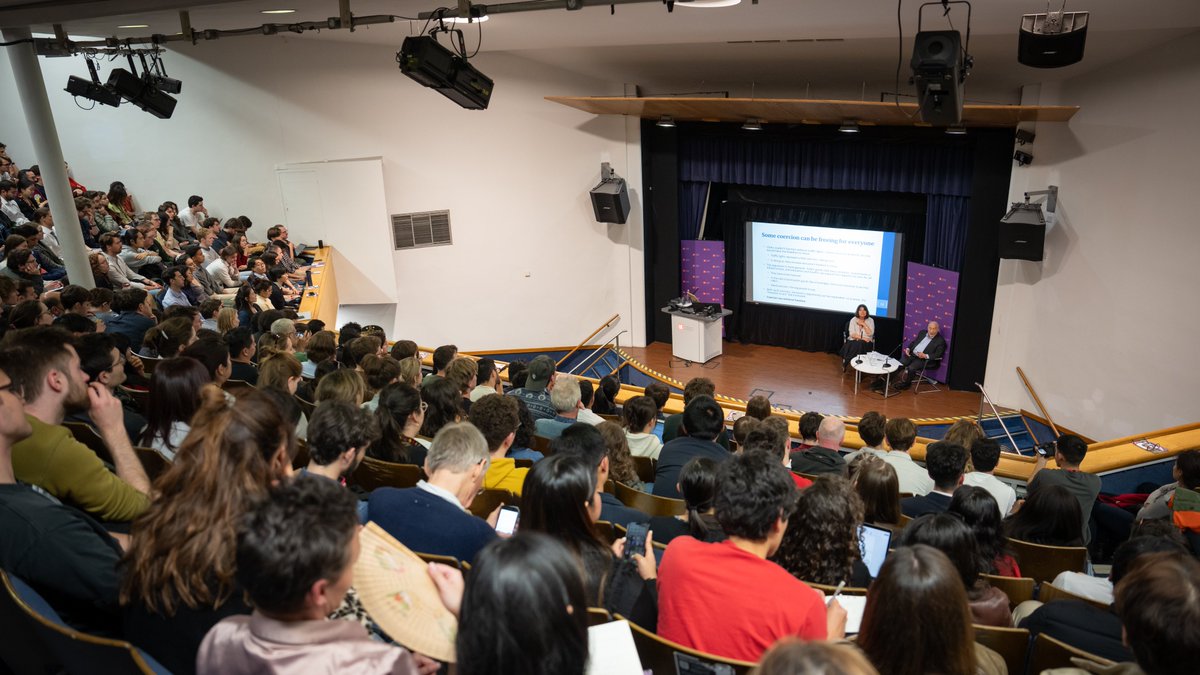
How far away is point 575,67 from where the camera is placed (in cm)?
1198

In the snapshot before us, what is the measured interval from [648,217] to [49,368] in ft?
36.4

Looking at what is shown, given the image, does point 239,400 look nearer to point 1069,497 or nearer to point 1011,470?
point 1069,497

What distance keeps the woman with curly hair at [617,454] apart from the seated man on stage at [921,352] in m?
8.43

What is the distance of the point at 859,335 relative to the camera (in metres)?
12.2

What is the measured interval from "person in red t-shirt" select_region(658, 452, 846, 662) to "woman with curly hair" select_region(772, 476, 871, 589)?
434 millimetres

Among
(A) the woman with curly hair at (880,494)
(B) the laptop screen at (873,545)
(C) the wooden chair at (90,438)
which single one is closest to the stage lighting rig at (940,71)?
(A) the woman with curly hair at (880,494)

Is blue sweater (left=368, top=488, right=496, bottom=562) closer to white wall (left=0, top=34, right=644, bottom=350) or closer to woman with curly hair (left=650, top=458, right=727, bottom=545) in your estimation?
woman with curly hair (left=650, top=458, right=727, bottom=545)

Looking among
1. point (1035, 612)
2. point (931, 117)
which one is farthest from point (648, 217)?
point (1035, 612)

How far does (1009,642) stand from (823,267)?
35.0 ft

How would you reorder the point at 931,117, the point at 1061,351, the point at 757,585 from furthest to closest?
the point at 1061,351, the point at 931,117, the point at 757,585

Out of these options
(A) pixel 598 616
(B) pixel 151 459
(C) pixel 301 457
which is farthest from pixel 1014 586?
(B) pixel 151 459

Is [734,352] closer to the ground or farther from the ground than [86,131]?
closer to the ground

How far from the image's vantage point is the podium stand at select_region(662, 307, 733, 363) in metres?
12.8

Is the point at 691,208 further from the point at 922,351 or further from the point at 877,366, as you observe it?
the point at 922,351
